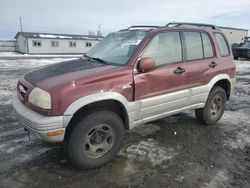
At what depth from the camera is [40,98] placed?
9.75 feet

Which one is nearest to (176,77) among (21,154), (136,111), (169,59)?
(169,59)

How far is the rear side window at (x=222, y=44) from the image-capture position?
4.89 m

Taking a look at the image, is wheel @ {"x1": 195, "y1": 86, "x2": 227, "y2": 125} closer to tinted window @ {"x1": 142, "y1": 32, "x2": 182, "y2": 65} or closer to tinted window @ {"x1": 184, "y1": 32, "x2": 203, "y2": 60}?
tinted window @ {"x1": 184, "y1": 32, "x2": 203, "y2": 60}

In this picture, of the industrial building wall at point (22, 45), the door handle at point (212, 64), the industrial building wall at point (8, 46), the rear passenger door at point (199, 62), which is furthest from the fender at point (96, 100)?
the industrial building wall at point (8, 46)

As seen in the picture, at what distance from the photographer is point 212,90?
15.9 feet

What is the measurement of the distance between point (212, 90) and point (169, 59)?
4.73 feet

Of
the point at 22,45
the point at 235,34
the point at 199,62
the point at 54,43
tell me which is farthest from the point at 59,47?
the point at 235,34

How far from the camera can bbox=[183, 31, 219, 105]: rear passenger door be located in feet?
14.0

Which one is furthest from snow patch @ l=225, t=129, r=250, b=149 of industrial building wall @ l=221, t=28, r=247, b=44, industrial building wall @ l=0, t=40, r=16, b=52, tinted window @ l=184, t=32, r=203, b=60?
industrial building wall @ l=221, t=28, r=247, b=44

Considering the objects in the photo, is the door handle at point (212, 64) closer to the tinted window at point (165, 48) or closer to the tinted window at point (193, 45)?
the tinted window at point (193, 45)

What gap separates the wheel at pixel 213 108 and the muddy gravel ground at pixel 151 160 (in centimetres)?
16

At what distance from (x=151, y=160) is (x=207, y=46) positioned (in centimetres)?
249

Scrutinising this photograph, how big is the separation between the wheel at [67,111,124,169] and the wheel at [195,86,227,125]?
2156 millimetres

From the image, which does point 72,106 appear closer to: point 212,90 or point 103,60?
point 103,60
